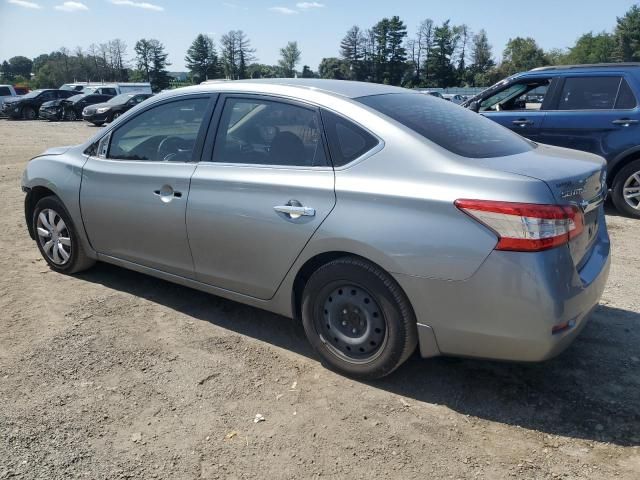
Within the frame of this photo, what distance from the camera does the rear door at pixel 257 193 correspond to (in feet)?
10.9

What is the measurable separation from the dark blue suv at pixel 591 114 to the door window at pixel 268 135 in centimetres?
519

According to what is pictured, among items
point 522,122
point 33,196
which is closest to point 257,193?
point 33,196

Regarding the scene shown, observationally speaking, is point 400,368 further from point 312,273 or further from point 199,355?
point 199,355

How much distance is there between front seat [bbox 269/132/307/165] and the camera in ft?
11.3

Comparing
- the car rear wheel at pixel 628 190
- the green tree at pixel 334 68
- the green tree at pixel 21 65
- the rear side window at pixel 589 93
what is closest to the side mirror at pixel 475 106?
the rear side window at pixel 589 93

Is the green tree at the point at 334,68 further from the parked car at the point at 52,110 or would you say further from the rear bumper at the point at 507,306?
the rear bumper at the point at 507,306

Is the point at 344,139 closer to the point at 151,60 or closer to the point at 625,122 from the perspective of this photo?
the point at 625,122

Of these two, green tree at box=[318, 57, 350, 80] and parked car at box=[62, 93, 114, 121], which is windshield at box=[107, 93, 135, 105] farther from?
green tree at box=[318, 57, 350, 80]

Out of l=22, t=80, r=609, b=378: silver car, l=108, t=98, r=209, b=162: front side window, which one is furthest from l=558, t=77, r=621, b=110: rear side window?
l=108, t=98, r=209, b=162: front side window

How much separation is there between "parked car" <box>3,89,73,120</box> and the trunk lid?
32220 mm

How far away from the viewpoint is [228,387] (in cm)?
330

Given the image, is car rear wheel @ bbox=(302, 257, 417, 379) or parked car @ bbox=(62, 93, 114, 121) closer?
car rear wheel @ bbox=(302, 257, 417, 379)

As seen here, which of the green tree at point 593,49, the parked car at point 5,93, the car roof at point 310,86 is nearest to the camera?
the car roof at point 310,86

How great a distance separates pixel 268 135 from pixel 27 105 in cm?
3134
